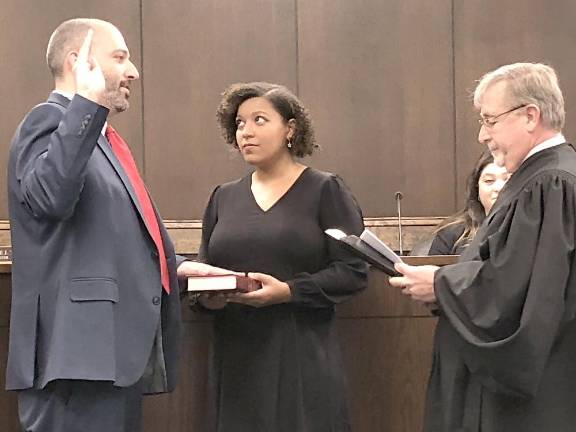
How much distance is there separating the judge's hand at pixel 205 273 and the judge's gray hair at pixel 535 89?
103cm

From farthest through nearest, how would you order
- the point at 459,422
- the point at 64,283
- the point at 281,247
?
1. the point at 281,247
2. the point at 459,422
3. the point at 64,283

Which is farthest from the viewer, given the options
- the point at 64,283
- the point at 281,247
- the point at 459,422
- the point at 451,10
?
the point at 451,10

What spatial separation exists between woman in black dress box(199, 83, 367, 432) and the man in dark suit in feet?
2.15

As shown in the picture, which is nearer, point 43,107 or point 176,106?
point 43,107

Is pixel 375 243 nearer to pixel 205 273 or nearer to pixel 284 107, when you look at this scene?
pixel 205 273

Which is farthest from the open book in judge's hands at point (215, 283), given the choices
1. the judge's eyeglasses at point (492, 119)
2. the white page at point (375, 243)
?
the judge's eyeglasses at point (492, 119)

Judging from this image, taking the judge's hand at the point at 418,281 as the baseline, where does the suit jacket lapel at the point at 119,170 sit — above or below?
above

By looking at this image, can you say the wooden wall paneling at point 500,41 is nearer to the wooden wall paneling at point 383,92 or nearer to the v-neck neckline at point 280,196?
the wooden wall paneling at point 383,92

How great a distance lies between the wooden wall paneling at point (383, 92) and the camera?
583 centimetres

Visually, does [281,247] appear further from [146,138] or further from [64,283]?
[146,138]

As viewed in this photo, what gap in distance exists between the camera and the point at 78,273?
247 centimetres

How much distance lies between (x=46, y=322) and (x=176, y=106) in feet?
11.4

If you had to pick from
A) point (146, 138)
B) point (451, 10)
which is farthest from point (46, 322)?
point (451, 10)

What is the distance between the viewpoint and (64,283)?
247 centimetres
